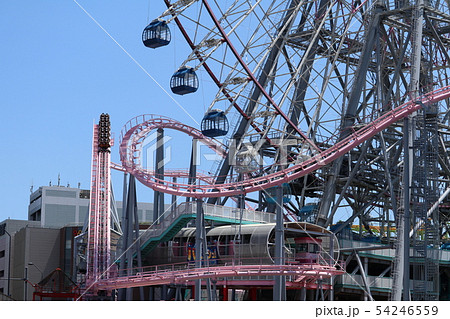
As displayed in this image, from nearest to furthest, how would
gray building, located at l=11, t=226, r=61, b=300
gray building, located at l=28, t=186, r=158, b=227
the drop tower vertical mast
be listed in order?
the drop tower vertical mast
gray building, located at l=11, t=226, r=61, b=300
gray building, located at l=28, t=186, r=158, b=227

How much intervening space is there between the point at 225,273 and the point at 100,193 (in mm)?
17270

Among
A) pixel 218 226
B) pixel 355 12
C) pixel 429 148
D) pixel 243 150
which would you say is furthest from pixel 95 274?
pixel 355 12

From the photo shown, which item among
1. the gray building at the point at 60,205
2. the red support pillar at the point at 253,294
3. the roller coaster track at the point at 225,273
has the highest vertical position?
the gray building at the point at 60,205

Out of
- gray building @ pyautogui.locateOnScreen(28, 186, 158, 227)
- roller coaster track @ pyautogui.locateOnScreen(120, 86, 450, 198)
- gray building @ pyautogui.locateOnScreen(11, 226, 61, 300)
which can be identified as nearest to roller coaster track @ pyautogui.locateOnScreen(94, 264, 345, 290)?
roller coaster track @ pyautogui.locateOnScreen(120, 86, 450, 198)

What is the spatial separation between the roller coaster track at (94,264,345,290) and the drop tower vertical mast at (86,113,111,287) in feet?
27.5

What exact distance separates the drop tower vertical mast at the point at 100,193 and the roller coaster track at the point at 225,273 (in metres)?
8.38

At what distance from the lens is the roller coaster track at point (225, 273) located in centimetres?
4041

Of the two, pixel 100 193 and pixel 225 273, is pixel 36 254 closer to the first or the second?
pixel 100 193

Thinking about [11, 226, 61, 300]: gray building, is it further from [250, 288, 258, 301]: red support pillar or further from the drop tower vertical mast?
[250, 288, 258, 301]: red support pillar

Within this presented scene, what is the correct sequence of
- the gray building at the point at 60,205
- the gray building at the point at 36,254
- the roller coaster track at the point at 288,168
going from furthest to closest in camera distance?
the gray building at the point at 60,205 < the gray building at the point at 36,254 < the roller coaster track at the point at 288,168

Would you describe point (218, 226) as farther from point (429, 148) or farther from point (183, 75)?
point (429, 148)

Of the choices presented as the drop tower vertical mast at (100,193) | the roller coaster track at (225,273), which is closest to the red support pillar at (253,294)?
the roller coaster track at (225,273)

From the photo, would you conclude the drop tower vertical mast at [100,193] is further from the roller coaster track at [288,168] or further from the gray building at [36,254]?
the gray building at [36,254]

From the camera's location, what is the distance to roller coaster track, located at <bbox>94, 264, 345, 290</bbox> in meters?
40.4
